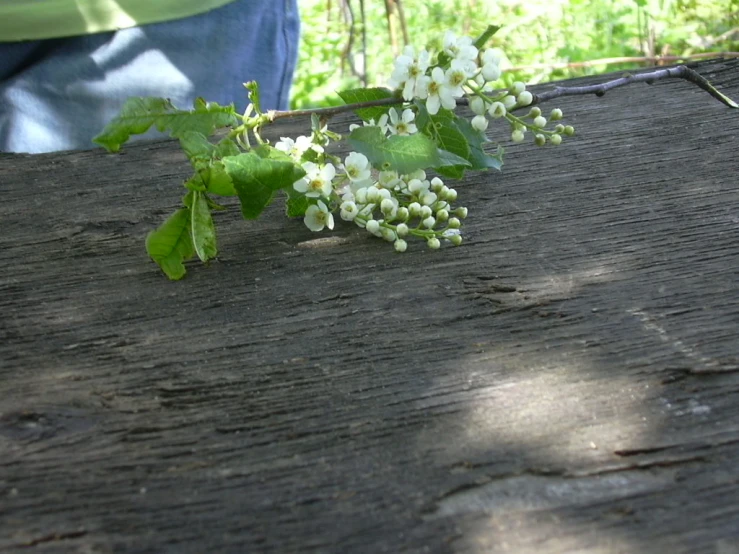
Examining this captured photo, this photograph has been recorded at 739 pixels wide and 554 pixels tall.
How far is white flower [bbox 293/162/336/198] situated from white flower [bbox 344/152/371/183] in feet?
0.11

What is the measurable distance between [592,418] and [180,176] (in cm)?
77

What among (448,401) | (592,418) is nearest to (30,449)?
(448,401)

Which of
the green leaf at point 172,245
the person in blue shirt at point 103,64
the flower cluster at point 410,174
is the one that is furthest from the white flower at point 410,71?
the person in blue shirt at point 103,64

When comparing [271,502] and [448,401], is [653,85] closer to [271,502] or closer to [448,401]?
[448,401]

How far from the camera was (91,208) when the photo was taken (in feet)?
3.88

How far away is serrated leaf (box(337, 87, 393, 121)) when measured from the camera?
1164mm

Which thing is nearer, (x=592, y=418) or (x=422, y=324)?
(x=592, y=418)

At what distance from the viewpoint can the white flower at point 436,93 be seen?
3.64ft

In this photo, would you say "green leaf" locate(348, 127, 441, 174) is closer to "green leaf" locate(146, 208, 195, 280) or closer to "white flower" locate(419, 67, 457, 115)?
"white flower" locate(419, 67, 457, 115)

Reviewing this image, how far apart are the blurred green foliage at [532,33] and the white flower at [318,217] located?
2904mm

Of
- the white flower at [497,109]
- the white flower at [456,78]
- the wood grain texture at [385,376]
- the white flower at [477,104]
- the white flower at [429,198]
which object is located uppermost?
the white flower at [456,78]

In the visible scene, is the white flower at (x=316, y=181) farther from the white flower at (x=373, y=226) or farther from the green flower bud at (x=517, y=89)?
the green flower bud at (x=517, y=89)

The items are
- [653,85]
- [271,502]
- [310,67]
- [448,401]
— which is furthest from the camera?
[310,67]

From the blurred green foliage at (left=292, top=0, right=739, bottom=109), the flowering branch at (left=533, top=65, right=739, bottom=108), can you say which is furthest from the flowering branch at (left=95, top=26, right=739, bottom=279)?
the blurred green foliage at (left=292, top=0, right=739, bottom=109)
